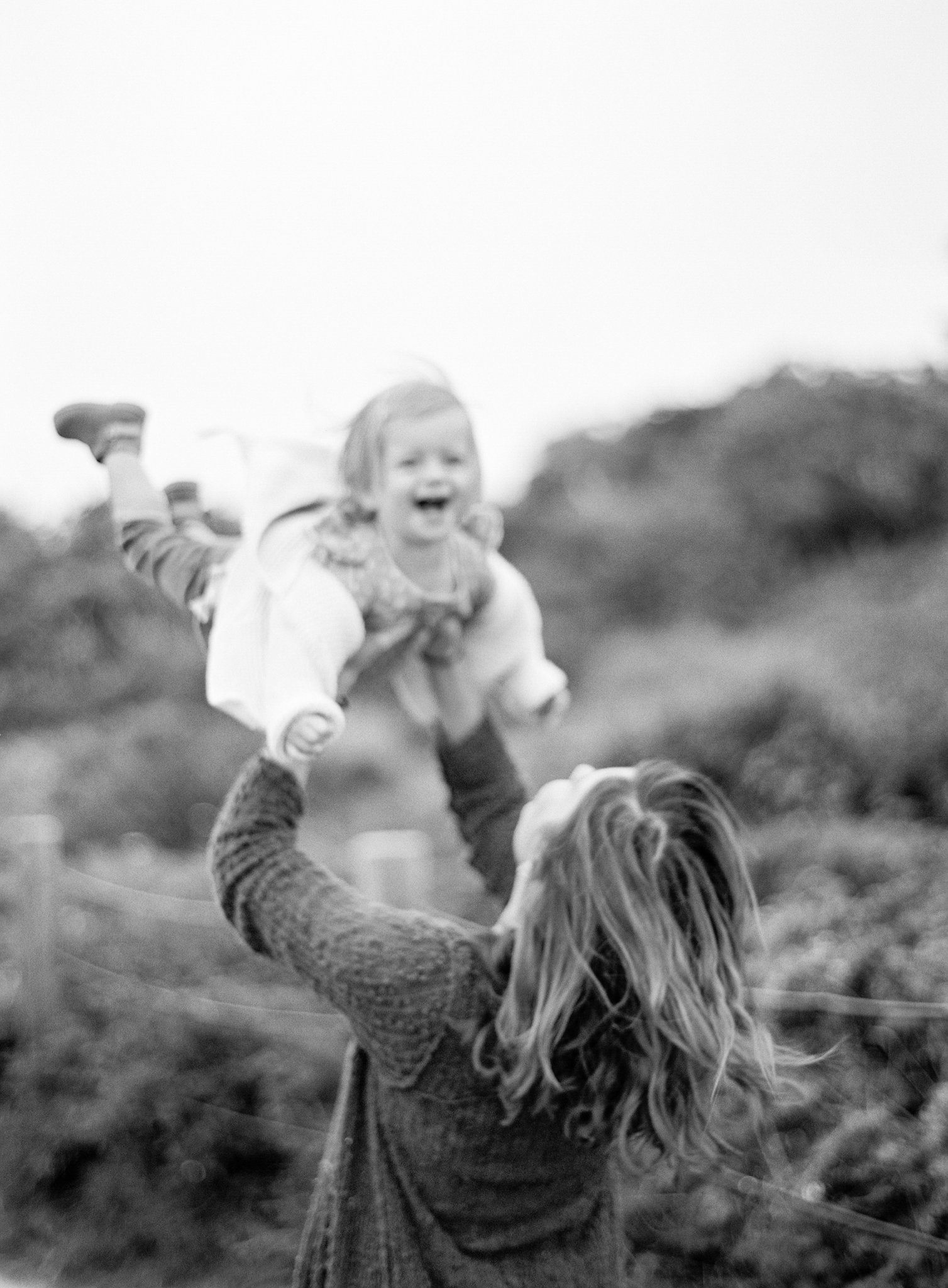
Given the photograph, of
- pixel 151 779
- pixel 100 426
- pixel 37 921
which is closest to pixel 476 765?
pixel 100 426

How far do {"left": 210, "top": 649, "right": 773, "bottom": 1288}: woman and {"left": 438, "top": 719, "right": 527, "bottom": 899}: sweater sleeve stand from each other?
0.94 ft

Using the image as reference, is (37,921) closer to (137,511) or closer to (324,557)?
(137,511)

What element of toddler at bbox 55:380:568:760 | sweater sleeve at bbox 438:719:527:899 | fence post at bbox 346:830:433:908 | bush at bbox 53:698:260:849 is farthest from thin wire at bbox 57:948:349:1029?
bush at bbox 53:698:260:849

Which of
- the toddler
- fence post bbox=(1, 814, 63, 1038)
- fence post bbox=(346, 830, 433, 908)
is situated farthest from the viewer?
fence post bbox=(1, 814, 63, 1038)

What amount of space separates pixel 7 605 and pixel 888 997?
9815 millimetres

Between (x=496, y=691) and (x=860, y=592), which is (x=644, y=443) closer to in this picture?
(x=860, y=592)

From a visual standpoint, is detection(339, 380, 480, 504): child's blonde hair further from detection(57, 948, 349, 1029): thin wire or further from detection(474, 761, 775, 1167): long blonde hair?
detection(57, 948, 349, 1029): thin wire

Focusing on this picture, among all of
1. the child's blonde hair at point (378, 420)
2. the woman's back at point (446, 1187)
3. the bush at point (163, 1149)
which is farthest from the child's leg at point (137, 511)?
the bush at point (163, 1149)

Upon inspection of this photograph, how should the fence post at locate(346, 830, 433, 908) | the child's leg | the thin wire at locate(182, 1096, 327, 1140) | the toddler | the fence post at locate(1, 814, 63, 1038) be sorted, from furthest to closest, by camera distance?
the fence post at locate(1, 814, 63, 1038) < the fence post at locate(346, 830, 433, 908) < the thin wire at locate(182, 1096, 327, 1140) < the child's leg < the toddler

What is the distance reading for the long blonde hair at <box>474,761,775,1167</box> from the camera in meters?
1.83

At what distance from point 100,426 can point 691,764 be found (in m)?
4.30

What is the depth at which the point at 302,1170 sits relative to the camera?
13.8 ft

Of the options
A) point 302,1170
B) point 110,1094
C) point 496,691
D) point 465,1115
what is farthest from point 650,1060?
point 110,1094

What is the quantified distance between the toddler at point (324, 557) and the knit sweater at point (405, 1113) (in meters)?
0.15
